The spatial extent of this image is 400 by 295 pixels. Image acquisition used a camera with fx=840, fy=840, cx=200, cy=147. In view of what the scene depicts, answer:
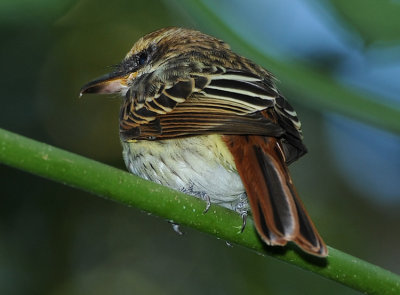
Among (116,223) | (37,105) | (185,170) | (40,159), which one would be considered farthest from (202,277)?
(40,159)

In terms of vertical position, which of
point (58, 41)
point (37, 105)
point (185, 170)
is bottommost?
point (37, 105)

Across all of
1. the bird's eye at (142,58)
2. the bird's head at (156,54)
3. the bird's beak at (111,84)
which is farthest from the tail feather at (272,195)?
the bird's eye at (142,58)

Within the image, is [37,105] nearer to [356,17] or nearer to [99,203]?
[99,203]

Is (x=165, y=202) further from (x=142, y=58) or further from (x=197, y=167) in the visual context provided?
(x=142, y=58)

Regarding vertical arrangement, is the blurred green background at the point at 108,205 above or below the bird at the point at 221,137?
below

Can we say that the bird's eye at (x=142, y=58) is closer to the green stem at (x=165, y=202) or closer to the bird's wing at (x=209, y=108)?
the bird's wing at (x=209, y=108)

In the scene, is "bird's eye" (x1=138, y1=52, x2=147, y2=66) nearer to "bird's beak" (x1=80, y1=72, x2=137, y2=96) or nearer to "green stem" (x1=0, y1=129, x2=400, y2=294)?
"bird's beak" (x1=80, y1=72, x2=137, y2=96)

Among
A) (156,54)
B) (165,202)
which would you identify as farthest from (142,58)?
(165,202)
